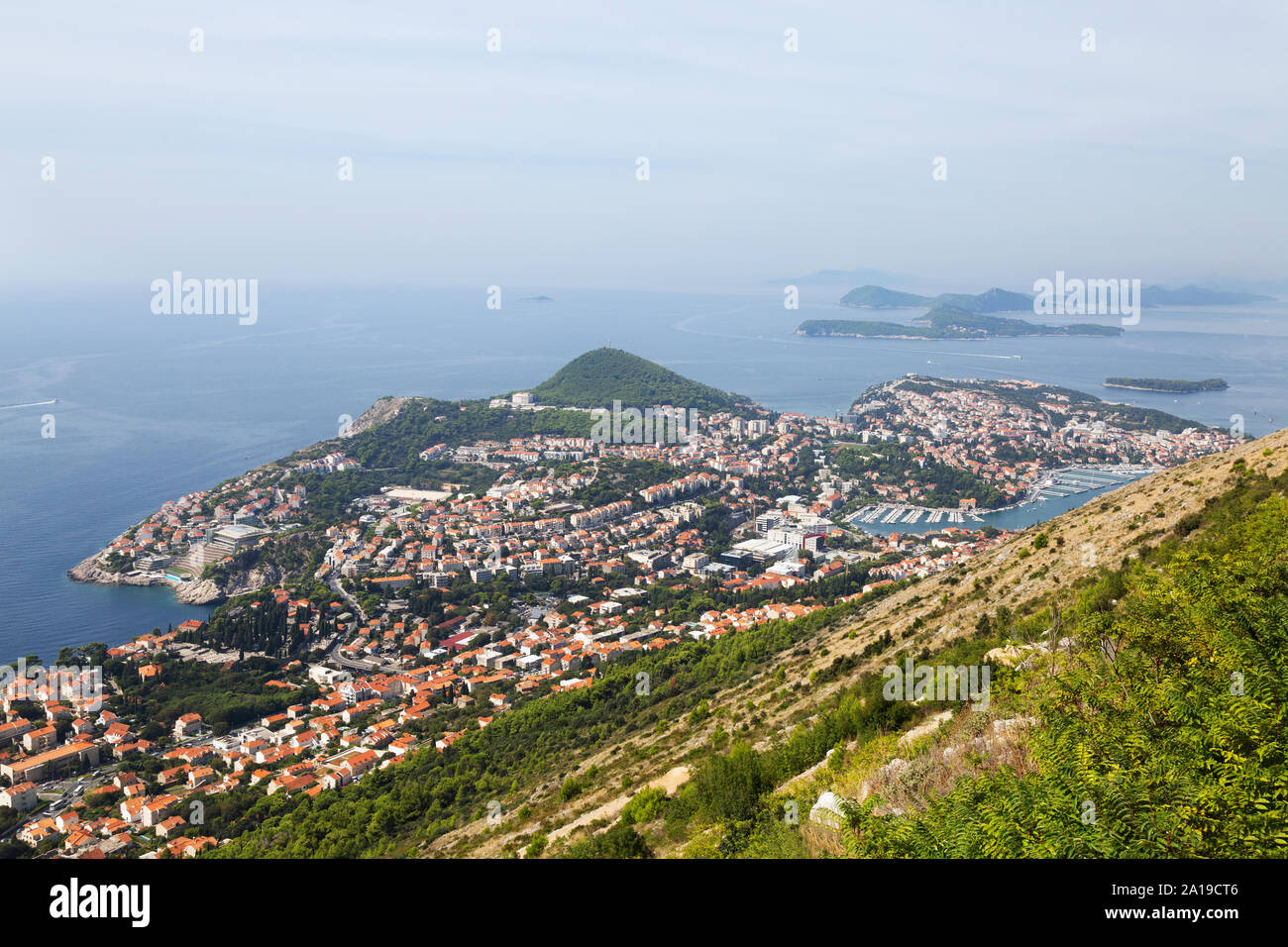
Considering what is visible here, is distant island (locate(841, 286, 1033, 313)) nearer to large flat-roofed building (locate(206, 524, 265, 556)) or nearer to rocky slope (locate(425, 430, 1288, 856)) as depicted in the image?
large flat-roofed building (locate(206, 524, 265, 556))

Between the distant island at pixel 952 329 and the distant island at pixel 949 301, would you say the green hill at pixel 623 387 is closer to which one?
the distant island at pixel 952 329

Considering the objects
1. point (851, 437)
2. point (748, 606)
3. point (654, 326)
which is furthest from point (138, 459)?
point (654, 326)

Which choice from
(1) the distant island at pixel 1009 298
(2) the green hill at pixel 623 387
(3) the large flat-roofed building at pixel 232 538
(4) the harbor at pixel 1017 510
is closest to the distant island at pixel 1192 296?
(1) the distant island at pixel 1009 298

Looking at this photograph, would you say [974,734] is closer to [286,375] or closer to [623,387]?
[623,387]

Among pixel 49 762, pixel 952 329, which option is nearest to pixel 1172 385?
pixel 952 329

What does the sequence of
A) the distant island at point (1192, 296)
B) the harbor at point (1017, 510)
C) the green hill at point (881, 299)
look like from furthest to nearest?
1. the green hill at point (881, 299)
2. the distant island at point (1192, 296)
3. the harbor at point (1017, 510)

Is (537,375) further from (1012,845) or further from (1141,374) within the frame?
(1012,845)

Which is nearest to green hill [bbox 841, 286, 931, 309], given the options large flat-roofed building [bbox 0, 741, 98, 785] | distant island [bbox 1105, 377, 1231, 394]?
distant island [bbox 1105, 377, 1231, 394]

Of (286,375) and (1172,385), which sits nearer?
(1172,385)
